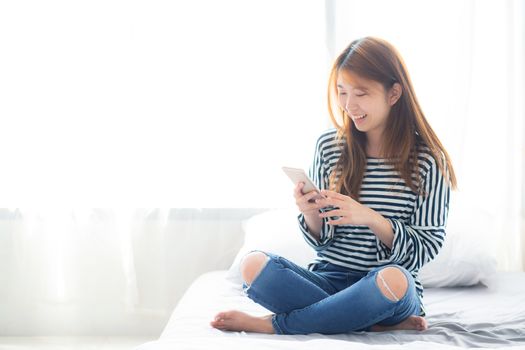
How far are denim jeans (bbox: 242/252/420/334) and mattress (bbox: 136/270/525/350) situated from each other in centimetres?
3

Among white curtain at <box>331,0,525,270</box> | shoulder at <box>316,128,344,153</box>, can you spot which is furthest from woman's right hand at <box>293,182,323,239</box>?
white curtain at <box>331,0,525,270</box>

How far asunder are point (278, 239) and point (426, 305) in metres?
Result: 0.53

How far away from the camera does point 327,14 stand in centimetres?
276

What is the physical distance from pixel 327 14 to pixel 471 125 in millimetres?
676

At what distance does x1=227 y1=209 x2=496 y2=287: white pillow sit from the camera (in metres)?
2.33

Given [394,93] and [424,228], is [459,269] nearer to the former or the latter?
[424,228]

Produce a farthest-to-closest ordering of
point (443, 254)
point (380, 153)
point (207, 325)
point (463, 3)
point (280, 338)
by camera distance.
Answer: point (463, 3)
point (443, 254)
point (380, 153)
point (207, 325)
point (280, 338)

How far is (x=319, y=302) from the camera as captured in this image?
180cm

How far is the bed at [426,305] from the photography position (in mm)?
1603

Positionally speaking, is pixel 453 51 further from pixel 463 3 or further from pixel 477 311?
pixel 477 311

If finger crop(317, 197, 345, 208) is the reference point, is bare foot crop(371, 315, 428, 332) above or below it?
below

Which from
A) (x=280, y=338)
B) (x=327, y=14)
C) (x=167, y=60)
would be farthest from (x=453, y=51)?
(x=280, y=338)

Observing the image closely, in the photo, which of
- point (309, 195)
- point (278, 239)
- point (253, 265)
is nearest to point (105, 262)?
point (278, 239)

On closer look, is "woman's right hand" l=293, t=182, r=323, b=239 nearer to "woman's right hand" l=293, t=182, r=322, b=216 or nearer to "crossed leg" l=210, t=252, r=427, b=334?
"woman's right hand" l=293, t=182, r=322, b=216
